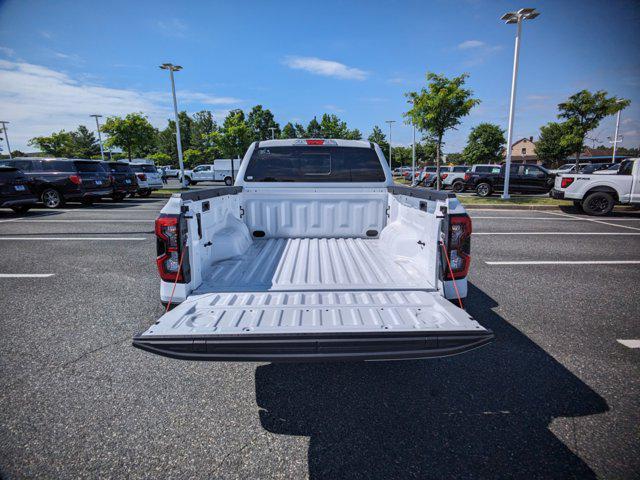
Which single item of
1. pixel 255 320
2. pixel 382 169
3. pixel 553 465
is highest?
pixel 382 169

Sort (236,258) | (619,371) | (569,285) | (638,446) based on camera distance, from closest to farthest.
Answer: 1. (638,446)
2. (619,371)
3. (236,258)
4. (569,285)

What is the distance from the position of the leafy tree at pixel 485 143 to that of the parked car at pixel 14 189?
5552 cm

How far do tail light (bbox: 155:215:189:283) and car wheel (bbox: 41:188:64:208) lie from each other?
45.7 ft

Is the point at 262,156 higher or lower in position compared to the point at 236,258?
higher

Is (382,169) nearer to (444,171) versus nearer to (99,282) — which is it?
(99,282)

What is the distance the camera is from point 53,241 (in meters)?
7.44

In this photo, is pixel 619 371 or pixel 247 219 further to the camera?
pixel 247 219

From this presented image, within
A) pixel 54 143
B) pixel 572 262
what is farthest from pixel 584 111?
pixel 54 143

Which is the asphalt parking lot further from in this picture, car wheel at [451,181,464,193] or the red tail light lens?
car wheel at [451,181,464,193]

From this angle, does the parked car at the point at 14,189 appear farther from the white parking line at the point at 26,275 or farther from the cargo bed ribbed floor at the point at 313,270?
the cargo bed ribbed floor at the point at 313,270

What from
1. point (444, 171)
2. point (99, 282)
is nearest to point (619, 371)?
point (99, 282)

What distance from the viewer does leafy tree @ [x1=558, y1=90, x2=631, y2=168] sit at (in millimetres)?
22719

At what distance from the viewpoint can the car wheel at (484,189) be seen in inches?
732

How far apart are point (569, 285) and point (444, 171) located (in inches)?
781
